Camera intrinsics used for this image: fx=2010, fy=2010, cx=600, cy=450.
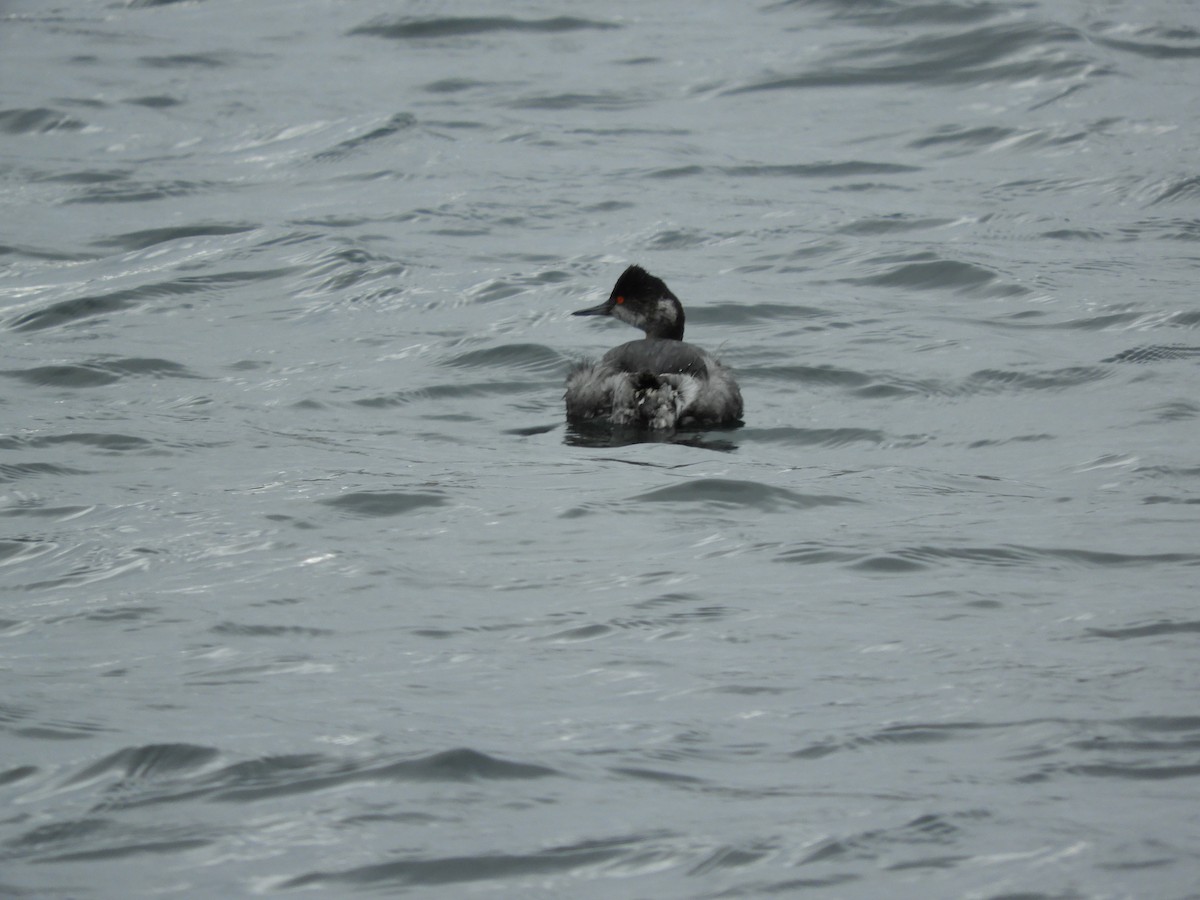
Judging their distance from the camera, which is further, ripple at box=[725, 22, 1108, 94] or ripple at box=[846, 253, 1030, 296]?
ripple at box=[725, 22, 1108, 94]

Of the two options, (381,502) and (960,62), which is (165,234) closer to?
(381,502)

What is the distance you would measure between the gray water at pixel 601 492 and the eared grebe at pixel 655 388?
0.57 ft

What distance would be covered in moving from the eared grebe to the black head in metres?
0.54

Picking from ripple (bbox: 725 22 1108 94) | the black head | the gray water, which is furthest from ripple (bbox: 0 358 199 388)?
ripple (bbox: 725 22 1108 94)

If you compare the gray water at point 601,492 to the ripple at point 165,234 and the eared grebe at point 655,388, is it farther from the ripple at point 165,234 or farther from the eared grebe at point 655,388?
the eared grebe at point 655,388

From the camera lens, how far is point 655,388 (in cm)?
907

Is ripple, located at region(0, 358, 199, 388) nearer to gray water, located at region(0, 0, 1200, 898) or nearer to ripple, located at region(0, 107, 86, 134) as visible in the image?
gray water, located at region(0, 0, 1200, 898)

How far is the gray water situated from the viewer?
4.64m

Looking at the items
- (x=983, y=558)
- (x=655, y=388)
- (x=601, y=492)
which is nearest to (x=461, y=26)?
(x=655, y=388)

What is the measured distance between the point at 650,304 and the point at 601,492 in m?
2.58

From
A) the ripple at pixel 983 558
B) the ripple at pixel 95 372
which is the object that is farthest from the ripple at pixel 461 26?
the ripple at pixel 983 558

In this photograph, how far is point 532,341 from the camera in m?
11.2

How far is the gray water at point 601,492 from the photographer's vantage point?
15.2ft

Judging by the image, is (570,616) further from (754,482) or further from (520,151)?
(520,151)
